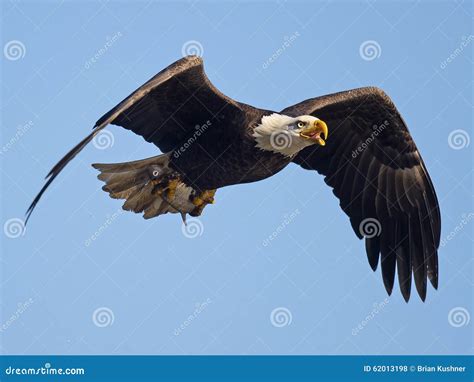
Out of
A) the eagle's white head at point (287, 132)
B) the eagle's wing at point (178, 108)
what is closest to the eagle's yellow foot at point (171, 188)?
the eagle's wing at point (178, 108)

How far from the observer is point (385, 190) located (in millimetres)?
11258

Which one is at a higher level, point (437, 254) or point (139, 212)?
point (437, 254)

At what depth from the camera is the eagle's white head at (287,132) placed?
9.57 meters

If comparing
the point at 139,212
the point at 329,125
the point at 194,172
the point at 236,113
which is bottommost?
the point at 139,212

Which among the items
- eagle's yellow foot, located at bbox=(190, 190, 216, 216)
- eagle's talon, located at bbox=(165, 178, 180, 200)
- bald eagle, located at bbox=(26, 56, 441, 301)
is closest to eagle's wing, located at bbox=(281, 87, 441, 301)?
bald eagle, located at bbox=(26, 56, 441, 301)

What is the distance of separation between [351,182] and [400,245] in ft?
2.85

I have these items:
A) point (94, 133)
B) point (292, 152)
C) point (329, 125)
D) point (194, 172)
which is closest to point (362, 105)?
point (329, 125)

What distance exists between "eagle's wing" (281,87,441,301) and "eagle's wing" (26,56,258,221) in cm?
149

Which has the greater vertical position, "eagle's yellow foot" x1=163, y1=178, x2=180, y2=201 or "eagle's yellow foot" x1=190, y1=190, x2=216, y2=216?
"eagle's yellow foot" x1=190, y1=190, x2=216, y2=216

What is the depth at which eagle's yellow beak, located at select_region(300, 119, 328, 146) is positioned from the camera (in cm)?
957

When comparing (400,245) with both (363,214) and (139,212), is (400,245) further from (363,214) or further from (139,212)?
(139,212)

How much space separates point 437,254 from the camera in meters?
11.2

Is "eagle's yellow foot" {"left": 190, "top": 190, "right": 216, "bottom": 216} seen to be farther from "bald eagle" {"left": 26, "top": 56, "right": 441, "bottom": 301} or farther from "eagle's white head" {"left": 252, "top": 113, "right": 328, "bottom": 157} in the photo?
"eagle's white head" {"left": 252, "top": 113, "right": 328, "bottom": 157}

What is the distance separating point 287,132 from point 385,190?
2049mm
